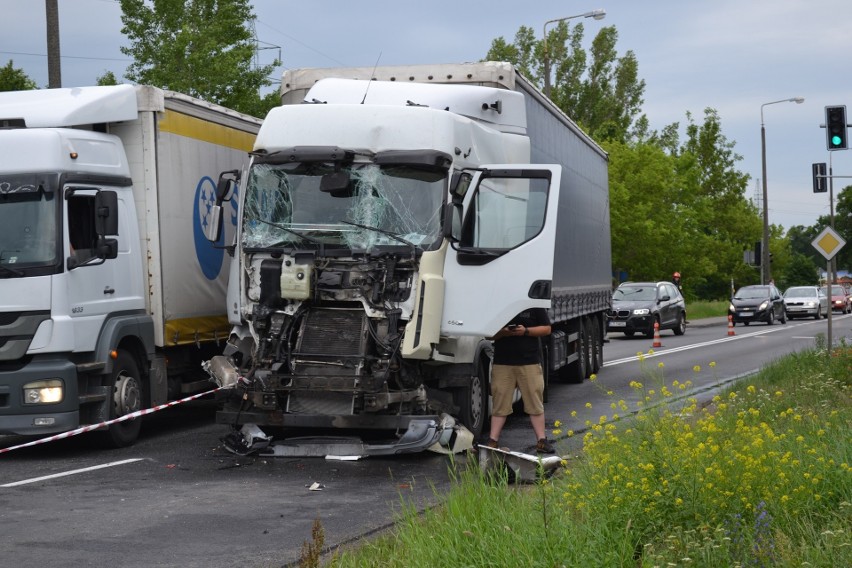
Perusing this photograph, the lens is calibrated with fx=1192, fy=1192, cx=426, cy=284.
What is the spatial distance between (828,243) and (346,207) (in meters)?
14.1

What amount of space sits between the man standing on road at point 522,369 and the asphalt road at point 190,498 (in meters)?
0.49

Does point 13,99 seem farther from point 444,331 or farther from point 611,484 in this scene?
point 611,484

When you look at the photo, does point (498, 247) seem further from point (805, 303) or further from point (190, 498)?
point (805, 303)

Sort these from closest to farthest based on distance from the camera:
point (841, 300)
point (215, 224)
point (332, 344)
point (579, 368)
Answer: point (332, 344), point (215, 224), point (579, 368), point (841, 300)

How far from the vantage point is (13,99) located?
11828 mm

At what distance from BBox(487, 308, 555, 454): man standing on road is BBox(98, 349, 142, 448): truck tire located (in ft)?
12.1

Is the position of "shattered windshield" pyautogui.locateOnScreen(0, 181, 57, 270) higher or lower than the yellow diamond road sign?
higher

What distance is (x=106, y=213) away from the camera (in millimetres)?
11000

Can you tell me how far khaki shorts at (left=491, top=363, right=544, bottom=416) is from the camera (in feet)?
35.2

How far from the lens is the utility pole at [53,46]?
738 inches

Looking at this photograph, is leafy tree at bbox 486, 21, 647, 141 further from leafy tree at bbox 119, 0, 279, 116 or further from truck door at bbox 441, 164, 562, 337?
truck door at bbox 441, 164, 562, 337

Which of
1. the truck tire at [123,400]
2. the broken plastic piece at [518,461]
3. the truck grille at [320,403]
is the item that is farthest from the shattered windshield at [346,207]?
the broken plastic piece at [518,461]

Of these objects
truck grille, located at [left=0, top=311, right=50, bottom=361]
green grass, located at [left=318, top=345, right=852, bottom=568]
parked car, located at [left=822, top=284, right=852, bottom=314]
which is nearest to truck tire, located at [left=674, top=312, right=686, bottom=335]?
parked car, located at [left=822, top=284, right=852, bottom=314]

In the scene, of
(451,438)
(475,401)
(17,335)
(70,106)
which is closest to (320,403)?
(451,438)
